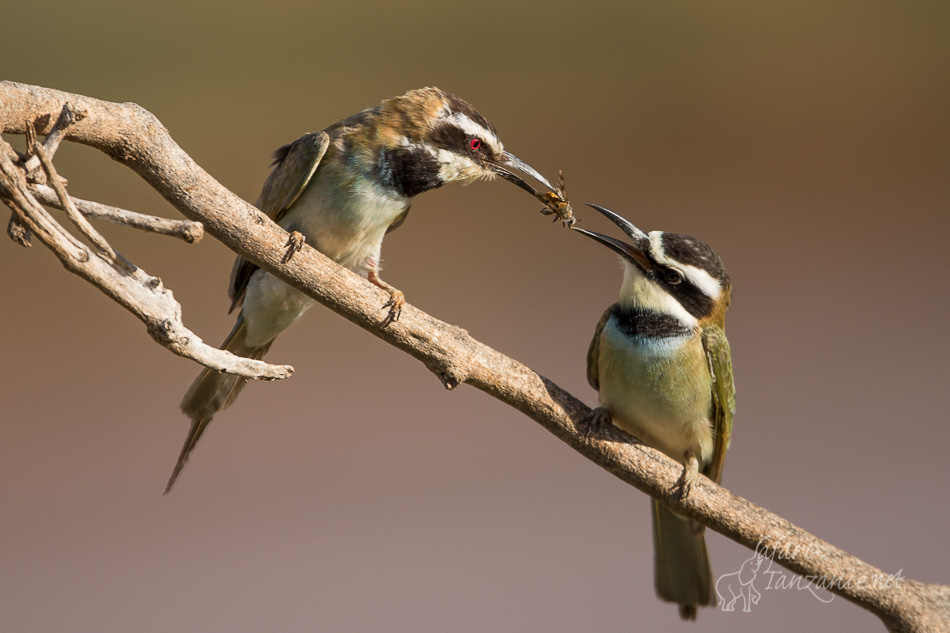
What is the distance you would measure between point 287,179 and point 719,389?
84 centimetres

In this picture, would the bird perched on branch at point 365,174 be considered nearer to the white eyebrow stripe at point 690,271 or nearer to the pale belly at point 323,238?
the pale belly at point 323,238

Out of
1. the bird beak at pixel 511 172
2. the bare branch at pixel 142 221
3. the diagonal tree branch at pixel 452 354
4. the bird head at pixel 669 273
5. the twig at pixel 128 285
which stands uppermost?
the bird beak at pixel 511 172

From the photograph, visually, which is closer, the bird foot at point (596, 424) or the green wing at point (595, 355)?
the bird foot at point (596, 424)

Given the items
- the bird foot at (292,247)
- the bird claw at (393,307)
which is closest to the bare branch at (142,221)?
the bird foot at (292,247)

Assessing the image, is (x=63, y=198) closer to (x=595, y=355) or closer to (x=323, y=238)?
(x=323, y=238)

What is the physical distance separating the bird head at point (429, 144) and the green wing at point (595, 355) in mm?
284

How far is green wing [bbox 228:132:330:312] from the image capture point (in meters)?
1.41

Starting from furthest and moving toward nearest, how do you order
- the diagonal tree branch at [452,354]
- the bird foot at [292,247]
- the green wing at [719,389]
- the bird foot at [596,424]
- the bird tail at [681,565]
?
the bird tail at [681,565] < the green wing at [719,389] < the bird foot at [596,424] < the bird foot at [292,247] < the diagonal tree branch at [452,354]

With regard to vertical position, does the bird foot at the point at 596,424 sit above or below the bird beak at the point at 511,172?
below

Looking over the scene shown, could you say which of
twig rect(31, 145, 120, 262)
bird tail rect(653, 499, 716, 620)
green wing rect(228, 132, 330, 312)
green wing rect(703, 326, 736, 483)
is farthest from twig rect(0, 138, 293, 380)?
bird tail rect(653, 499, 716, 620)

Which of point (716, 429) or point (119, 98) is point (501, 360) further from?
point (119, 98)

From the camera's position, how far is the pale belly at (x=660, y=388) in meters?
1.44

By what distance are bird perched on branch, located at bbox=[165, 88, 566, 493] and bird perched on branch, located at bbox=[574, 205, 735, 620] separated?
204 millimetres

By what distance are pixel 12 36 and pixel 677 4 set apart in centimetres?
215
